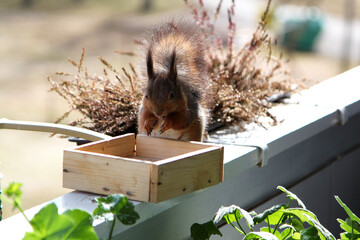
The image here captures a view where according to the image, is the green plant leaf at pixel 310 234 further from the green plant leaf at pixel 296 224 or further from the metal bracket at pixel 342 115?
the metal bracket at pixel 342 115

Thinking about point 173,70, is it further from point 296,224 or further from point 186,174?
point 296,224

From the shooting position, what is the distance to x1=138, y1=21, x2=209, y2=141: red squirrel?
122cm

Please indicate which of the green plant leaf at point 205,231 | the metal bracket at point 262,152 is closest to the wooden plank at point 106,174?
the green plant leaf at point 205,231

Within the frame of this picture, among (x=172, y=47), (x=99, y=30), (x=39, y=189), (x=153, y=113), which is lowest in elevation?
(x=39, y=189)

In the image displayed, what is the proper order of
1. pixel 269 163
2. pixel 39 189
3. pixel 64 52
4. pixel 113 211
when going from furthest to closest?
pixel 64 52
pixel 39 189
pixel 269 163
pixel 113 211

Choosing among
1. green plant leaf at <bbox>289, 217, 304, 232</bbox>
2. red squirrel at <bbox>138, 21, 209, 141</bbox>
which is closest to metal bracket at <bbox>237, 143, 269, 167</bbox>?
red squirrel at <bbox>138, 21, 209, 141</bbox>

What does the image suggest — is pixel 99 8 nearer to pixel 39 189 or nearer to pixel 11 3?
pixel 11 3

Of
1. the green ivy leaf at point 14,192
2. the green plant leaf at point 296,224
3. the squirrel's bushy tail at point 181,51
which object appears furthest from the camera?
the squirrel's bushy tail at point 181,51

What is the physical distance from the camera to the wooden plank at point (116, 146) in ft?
3.62

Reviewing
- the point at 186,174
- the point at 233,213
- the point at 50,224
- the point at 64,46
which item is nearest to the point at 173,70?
the point at 186,174

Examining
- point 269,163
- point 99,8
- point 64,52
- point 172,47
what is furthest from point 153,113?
point 99,8

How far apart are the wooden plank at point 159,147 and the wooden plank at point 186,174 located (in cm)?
7

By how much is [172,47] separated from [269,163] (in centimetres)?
39

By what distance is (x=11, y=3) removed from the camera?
692 inches
